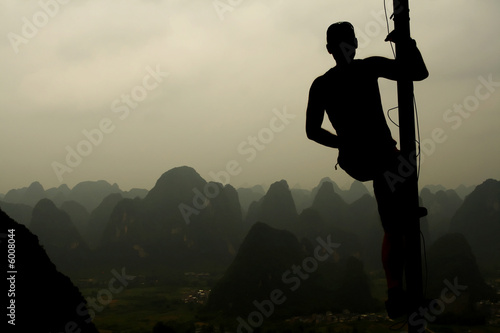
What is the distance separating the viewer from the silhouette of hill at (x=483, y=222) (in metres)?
101

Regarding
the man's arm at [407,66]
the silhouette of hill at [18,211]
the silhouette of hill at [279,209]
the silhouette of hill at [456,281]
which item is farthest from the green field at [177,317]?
the silhouette of hill at [18,211]

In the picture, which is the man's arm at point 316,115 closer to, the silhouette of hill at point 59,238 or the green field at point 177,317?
the green field at point 177,317

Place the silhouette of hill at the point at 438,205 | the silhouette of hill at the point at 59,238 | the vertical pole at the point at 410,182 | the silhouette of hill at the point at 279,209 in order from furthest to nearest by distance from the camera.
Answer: the silhouette of hill at the point at 438,205, the silhouette of hill at the point at 279,209, the silhouette of hill at the point at 59,238, the vertical pole at the point at 410,182

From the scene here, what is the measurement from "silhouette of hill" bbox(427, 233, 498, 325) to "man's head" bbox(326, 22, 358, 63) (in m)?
61.6

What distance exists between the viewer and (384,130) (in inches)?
108

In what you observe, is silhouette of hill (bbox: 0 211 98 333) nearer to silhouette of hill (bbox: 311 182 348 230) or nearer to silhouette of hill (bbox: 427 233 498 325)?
silhouette of hill (bbox: 427 233 498 325)

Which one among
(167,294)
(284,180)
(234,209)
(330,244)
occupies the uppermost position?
(284,180)

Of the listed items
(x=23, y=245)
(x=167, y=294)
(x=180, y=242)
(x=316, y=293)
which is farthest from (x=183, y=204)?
(x=23, y=245)

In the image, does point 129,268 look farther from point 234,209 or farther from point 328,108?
point 328,108

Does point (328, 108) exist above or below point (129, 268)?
above

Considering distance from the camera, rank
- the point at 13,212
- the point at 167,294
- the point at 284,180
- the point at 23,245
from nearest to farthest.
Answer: the point at 23,245, the point at 167,294, the point at 284,180, the point at 13,212

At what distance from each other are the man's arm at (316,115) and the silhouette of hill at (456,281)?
6142cm

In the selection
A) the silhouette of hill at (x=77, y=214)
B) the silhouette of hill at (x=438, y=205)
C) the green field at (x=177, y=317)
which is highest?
the silhouette of hill at (x=77, y=214)

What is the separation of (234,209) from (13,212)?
83.0m
